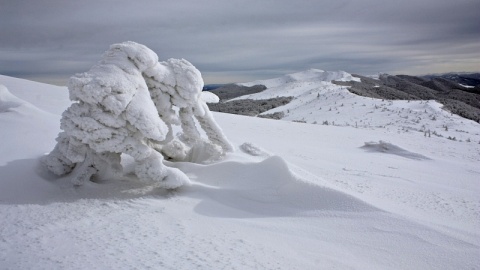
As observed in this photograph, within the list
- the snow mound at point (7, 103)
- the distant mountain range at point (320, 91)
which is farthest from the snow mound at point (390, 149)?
the distant mountain range at point (320, 91)

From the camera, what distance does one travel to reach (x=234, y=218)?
400 cm

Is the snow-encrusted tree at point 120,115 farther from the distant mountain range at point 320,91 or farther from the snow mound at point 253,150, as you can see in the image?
the distant mountain range at point 320,91

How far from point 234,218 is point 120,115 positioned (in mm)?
2078

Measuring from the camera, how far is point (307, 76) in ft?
233

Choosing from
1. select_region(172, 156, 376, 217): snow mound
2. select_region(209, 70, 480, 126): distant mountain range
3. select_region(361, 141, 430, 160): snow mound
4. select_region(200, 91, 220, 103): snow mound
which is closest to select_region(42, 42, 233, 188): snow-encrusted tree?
select_region(172, 156, 376, 217): snow mound

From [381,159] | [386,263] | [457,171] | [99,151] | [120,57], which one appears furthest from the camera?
[381,159]

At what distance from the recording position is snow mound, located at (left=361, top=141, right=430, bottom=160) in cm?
896

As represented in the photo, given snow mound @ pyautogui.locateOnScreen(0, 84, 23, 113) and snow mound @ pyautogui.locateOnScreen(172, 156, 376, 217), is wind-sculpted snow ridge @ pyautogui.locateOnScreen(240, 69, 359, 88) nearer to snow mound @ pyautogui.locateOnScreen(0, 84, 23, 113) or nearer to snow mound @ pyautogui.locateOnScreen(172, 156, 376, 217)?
snow mound @ pyautogui.locateOnScreen(0, 84, 23, 113)

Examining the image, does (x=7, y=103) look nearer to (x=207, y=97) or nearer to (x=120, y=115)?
(x=207, y=97)

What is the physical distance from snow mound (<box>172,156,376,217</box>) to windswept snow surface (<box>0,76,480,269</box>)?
15 millimetres

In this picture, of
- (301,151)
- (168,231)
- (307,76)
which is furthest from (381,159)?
(307,76)

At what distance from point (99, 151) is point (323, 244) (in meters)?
3.12

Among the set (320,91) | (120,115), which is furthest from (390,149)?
(320,91)

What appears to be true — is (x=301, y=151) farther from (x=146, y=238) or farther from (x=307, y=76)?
(x=307, y=76)
